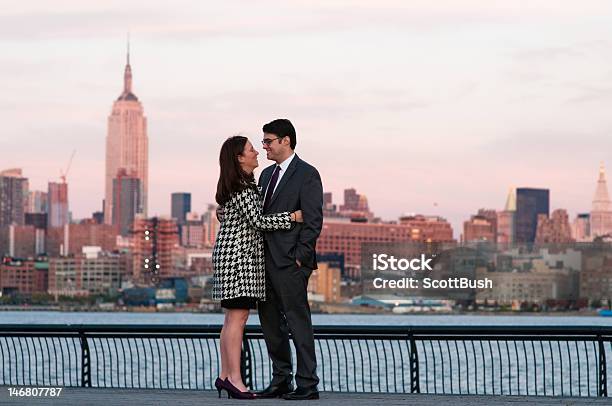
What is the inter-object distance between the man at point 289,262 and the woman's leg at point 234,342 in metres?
0.21

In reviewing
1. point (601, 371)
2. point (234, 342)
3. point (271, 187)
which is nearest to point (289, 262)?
point (271, 187)

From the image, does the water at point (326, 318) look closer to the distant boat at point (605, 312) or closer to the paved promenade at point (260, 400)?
the distant boat at point (605, 312)

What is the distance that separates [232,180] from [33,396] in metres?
2.60

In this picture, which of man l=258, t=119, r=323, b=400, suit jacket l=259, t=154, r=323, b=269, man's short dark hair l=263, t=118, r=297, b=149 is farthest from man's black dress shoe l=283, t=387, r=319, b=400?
man's short dark hair l=263, t=118, r=297, b=149

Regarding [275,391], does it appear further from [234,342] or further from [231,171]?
[231,171]

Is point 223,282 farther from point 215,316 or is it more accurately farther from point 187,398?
point 215,316

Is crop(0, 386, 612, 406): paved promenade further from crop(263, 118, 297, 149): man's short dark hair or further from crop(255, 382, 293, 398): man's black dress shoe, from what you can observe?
crop(263, 118, 297, 149): man's short dark hair

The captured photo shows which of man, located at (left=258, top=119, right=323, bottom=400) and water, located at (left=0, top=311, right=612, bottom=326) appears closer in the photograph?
man, located at (left=258, top=119, right=323, bottom=400)

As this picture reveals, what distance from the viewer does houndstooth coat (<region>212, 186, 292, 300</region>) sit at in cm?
1320

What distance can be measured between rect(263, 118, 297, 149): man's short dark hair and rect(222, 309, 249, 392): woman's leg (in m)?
1.56

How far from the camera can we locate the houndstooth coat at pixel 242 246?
13.2 m

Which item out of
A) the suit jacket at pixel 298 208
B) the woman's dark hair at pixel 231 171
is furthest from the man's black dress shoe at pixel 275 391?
the woman's dark hair at pixel 231 171

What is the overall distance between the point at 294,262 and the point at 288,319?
0.50m

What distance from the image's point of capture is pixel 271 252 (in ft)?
43.6
